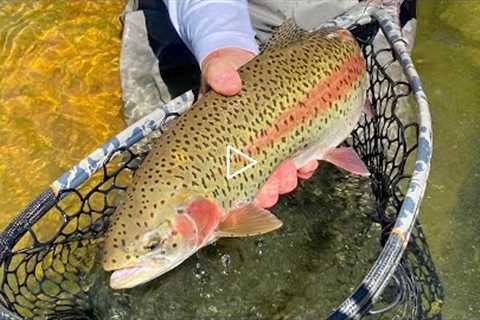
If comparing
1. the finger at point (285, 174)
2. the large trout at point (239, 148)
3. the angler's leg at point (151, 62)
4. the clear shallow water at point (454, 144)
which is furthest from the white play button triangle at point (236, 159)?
the angler's leg at point (151, 62)

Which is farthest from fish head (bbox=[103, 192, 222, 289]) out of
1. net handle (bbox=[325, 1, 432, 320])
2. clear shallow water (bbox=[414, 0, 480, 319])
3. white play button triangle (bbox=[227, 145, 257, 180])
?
clear shallow water (bbox=[414, 0, 480, 319])

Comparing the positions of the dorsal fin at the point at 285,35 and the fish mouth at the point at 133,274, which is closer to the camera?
the fish mouth at the point at 133,274

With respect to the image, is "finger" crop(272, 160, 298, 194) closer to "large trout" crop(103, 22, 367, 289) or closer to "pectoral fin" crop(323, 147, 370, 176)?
"large trout" crop(103, 22, 367, 289)

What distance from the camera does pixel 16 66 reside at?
321 centimetres

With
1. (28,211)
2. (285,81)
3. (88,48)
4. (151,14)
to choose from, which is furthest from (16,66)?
(285,81)

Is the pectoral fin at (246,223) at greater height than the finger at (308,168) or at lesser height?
greater

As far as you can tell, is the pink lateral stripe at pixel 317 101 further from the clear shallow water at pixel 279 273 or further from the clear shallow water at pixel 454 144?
the clear shallow water at pixel 454 144

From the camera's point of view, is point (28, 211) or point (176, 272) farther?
point (176, 272)

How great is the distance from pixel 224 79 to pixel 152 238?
0.42 meters

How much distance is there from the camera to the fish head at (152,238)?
155 centimetres

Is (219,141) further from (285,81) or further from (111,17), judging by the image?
(111,17)

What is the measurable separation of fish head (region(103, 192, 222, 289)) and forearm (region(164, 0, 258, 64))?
1.86 feet

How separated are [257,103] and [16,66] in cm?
175

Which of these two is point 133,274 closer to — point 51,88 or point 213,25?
point 213,25
